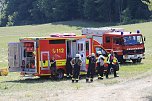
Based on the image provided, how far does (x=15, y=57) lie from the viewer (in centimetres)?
2664

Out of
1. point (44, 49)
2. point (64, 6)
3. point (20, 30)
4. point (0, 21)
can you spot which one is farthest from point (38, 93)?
point (0, 21)

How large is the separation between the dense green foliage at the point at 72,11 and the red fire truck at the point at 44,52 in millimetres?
70244

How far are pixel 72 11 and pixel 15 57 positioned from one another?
9537cm

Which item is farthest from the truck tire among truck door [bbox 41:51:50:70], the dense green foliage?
the dense green foliage

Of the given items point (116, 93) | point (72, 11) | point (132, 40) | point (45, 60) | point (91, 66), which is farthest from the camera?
point (72, 11)

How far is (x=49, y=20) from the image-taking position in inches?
4906

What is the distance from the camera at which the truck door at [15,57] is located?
26453 mm

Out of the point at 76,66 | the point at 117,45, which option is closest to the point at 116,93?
the point at 76,66

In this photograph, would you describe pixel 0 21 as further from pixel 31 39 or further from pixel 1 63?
pixel 31 39

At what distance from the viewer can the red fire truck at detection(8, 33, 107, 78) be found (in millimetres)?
25234

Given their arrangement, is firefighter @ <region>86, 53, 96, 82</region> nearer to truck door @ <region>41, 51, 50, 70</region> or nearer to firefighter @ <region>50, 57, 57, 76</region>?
firefighter @ <region>50, 57, 57, 76</region>

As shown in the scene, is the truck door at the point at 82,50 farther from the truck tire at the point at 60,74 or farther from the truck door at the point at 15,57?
the truck door at the point at 15,57

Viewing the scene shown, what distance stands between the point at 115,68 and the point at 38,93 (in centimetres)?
780

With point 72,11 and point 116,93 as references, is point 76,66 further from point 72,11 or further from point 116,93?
point 72,11
